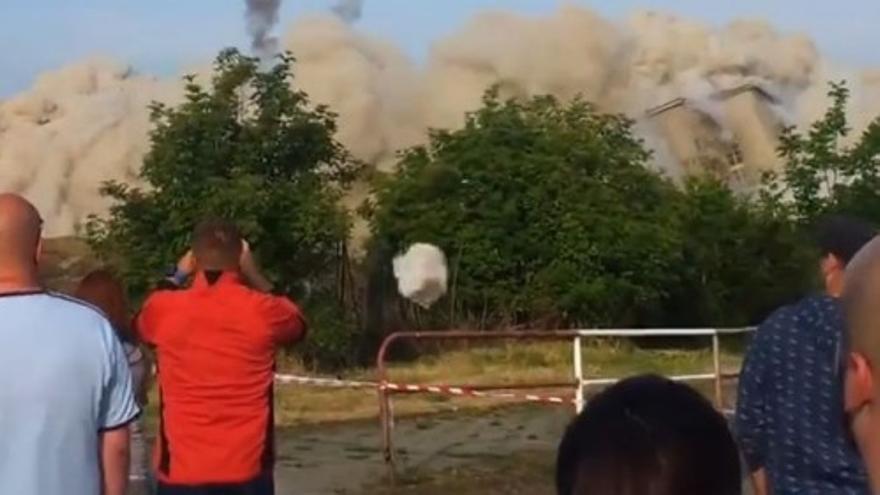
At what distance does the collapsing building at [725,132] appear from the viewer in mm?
49625

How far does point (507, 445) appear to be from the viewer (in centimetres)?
1703

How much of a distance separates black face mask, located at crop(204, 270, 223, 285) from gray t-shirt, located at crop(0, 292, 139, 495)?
1816 millimetres

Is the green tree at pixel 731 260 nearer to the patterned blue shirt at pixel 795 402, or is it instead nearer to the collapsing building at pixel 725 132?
the collapsing building at pixel 725 132

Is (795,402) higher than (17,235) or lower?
lower

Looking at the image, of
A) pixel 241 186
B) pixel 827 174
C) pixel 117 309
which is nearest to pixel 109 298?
pixel 117 309

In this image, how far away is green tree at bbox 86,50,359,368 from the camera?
87.9 ft

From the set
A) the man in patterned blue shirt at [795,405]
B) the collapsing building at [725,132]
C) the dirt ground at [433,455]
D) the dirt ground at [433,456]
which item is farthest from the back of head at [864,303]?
the collapsing building at [725,132]

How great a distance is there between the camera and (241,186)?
26578mm

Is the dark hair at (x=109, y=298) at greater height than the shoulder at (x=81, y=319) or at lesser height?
greater

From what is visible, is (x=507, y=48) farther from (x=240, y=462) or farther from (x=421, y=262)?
(x=240, y=462)

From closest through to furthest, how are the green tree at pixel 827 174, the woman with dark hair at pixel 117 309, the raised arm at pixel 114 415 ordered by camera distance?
the raised arm at pixel 114 415 → the woman with dark hair at pixel 117 309 → the green tree at pixel 827 174

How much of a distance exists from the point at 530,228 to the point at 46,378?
2487 cm

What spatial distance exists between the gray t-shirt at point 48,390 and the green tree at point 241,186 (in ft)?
69.1

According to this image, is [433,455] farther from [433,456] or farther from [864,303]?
[864,303]
